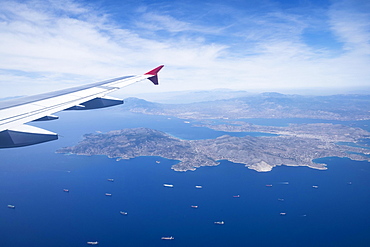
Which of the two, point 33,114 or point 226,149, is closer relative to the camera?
point 33,114

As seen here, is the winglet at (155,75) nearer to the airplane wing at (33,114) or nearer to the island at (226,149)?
the airplane wing at (33,114)

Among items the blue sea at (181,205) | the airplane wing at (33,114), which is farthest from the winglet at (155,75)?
the blue sea at (181,205)

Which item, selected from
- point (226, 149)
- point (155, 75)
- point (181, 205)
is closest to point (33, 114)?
point (155, 75)

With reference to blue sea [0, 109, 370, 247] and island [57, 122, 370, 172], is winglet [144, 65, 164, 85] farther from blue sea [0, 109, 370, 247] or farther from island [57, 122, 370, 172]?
island [57, 122, 370, 172]

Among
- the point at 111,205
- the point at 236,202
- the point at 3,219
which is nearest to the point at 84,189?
the point at 111,205

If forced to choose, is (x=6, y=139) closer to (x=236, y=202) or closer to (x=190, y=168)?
(x=236, y=202)

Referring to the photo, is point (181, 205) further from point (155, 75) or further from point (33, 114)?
point (33, 114)
